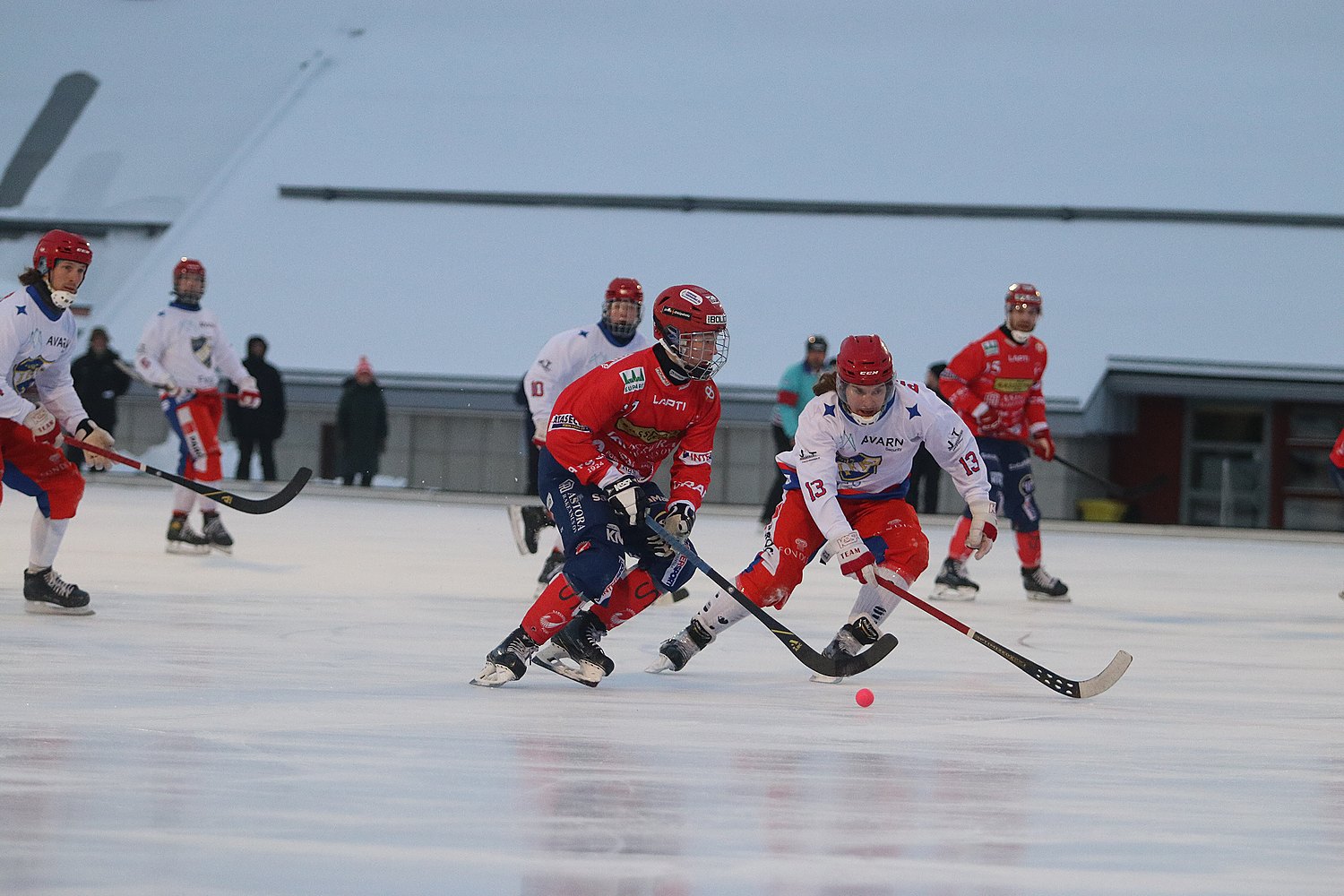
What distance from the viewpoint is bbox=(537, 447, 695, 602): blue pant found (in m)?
4.71

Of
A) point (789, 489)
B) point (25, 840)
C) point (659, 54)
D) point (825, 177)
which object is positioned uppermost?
point (659, 54)

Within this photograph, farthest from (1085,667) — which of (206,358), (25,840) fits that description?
(206,358)

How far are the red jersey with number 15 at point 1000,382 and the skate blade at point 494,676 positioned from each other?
12.9 ft

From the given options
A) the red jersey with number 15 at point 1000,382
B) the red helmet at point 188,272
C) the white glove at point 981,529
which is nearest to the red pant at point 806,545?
the white glove at point 981,529

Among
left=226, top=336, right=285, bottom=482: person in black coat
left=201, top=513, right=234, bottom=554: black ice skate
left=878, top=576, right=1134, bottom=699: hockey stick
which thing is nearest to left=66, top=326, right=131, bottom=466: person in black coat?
left=226, top=336, right=285, bottom=482: person in black coat

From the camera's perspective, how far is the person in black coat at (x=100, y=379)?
561 inches

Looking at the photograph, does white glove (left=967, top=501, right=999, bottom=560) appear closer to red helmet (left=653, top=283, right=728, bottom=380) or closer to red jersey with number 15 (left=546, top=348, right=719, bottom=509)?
red jersey with number 15 (left=546, top=348, right=719, bottom=509)

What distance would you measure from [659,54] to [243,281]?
5739 millimetres

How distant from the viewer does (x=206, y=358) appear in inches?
366

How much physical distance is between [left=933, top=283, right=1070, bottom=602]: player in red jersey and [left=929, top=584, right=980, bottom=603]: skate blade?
231 mm

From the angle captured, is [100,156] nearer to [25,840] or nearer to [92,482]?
[92,482]

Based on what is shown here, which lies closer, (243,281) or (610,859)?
(610,859)

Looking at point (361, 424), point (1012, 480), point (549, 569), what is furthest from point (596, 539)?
point (361, 424)

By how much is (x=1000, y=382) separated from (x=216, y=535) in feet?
14.1
